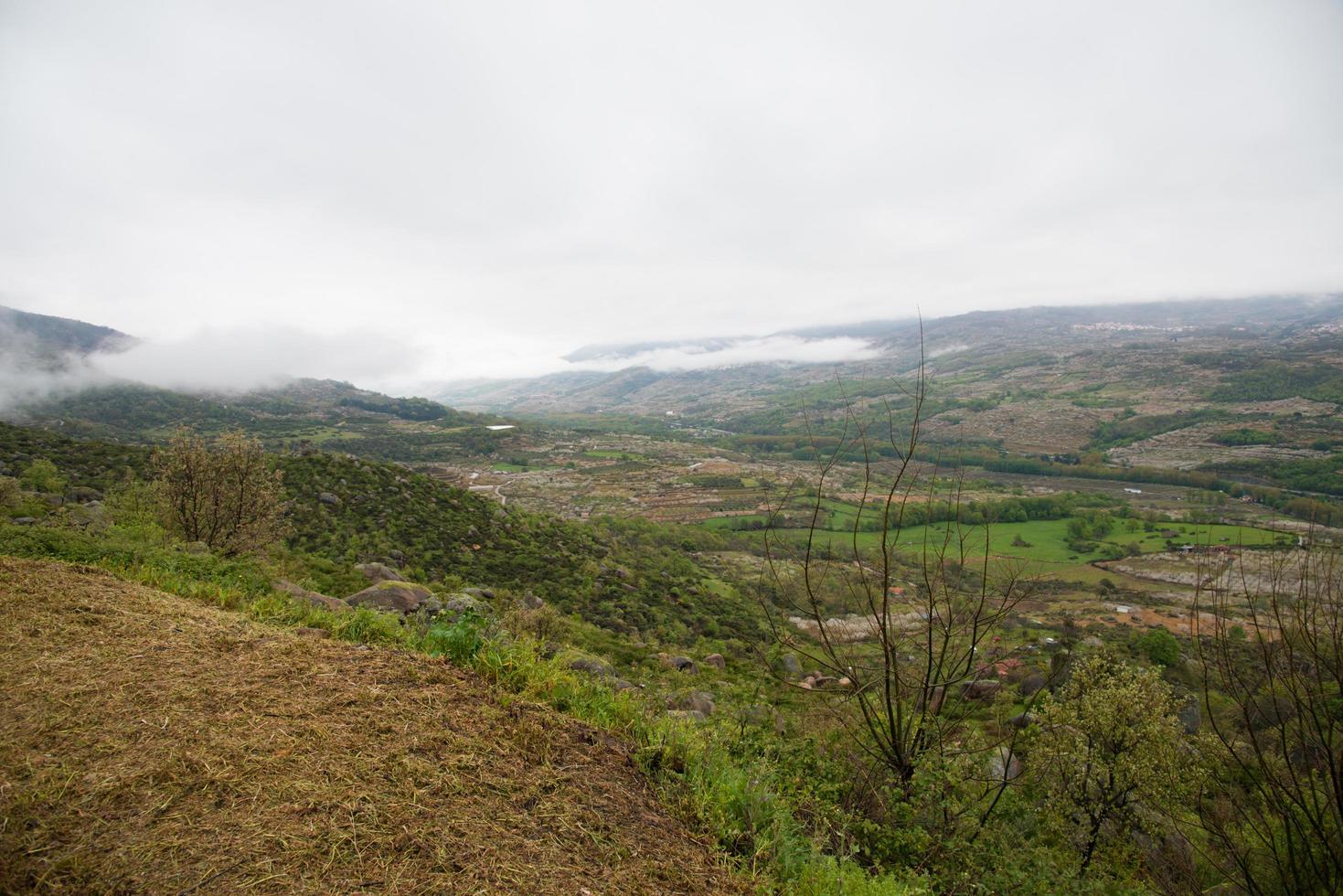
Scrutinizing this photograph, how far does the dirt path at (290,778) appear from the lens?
3104 mm

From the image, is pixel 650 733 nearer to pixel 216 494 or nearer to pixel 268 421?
pixel 216 494

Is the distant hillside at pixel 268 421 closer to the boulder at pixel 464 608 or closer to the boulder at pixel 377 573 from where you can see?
the boulder at pixel 377 573

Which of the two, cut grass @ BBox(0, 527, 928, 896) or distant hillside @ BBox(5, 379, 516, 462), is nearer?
cut grass @ BBox(0, 527, 928, 896)

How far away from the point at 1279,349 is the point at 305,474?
941 feet

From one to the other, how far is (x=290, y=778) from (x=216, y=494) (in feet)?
51.1

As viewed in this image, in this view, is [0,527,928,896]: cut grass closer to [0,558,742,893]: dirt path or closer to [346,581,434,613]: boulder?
[0,558,742,893]: dirt path

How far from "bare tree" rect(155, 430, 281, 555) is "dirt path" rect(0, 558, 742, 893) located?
1095 centimetres

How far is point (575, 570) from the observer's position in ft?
113

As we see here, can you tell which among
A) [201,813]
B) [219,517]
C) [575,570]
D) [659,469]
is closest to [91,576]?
[201,813]

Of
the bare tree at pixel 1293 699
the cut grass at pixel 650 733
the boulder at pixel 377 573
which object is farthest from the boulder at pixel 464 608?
the boulder at pixel 377 573

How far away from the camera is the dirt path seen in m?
3.10

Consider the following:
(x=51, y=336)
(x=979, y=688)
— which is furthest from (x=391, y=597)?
(x=51, y=336)

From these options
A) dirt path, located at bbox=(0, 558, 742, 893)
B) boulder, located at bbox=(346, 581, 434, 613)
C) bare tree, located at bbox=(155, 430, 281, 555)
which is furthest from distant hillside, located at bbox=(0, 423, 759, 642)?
dirt path, located at bbox=(0, 558, 742, 893)

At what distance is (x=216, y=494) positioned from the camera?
49.0ft
